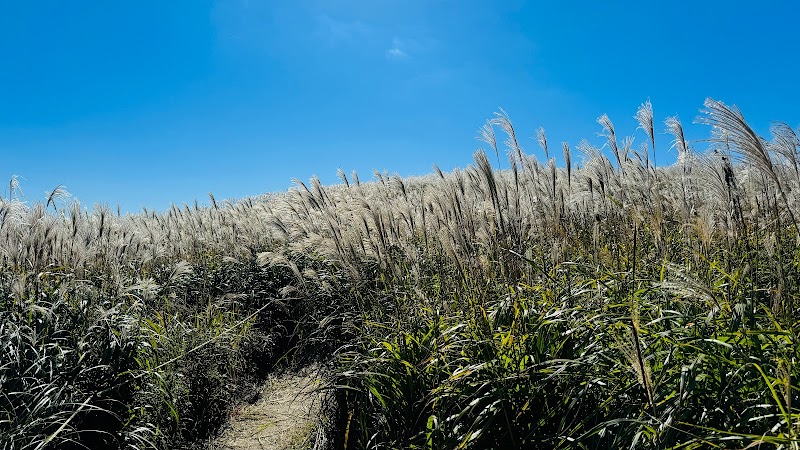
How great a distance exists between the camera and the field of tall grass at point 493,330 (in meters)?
2.14

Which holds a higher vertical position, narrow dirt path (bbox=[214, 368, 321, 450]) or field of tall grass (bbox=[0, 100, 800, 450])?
field of tall grass (bbox=[0, 100, 800, 450])

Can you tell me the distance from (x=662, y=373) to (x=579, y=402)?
1.42 ft

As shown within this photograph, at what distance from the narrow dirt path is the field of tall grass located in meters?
0.20

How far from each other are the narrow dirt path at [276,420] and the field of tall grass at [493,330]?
0.20 m

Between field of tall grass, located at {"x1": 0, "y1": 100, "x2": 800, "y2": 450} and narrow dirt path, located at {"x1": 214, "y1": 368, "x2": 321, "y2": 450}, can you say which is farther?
narrow dirt path, located at {"x1": 214, "y1": 368, "x2": 321, "y2": 450}

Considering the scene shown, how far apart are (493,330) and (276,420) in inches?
105

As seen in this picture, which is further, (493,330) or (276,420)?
(276,420)

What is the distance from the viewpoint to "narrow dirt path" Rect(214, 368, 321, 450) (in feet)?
12.8

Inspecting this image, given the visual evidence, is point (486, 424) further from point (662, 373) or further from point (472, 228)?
point (472, 228)

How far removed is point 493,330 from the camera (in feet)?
9.30

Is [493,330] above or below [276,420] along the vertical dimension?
above

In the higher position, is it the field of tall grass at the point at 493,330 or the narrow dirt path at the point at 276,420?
the field of tall grass at the point at 493,330

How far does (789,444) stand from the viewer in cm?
163

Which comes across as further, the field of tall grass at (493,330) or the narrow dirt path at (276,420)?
the narrow dirt path at (276,420)
